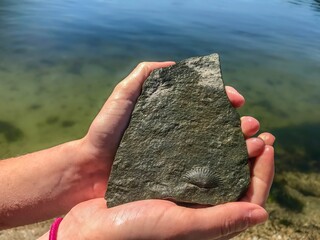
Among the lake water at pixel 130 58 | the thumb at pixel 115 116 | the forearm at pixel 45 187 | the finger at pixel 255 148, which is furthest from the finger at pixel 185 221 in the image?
the lake water at pixel 130 58

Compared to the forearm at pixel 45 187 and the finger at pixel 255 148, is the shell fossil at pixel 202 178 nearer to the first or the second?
the finger at pixel 255 148

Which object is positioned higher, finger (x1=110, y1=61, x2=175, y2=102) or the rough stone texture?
finger (x1=110, y1=61, x2=175, y2=102)

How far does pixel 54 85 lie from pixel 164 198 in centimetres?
417

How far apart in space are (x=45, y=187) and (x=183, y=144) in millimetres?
1014

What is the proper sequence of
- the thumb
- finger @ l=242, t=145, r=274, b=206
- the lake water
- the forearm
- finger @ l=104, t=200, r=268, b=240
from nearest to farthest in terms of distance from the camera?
1. finger @ l=104, t=200, r=268, b=240
2. finger @ l=242, t=145, r=274, b=206
3. the thumb
4. the forearm
5. the lake water

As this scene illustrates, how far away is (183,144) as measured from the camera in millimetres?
2266

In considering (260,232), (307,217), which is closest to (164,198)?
(260,232)

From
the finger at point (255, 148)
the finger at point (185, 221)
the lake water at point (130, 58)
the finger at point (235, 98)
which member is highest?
the finger at point (235, 98)

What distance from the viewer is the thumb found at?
234 cm

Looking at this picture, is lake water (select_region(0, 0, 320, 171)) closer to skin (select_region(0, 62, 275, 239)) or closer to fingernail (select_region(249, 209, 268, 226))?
skin (select_region(0, 62, 275, 239))

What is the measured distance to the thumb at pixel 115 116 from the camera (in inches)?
92.1

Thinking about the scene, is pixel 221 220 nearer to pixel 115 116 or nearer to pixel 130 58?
pixel 115 116

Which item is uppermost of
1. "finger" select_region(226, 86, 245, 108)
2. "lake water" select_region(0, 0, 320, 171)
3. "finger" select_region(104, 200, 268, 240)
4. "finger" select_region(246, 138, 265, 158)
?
"finger" select_region(226, 86, 245, 108)

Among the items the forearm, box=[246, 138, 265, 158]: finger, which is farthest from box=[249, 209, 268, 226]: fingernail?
the forearm
